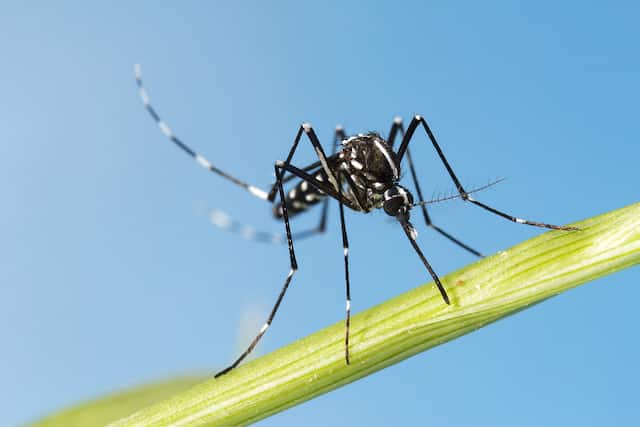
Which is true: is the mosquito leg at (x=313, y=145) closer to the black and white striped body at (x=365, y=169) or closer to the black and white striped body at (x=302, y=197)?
the black and white striped body at (x=365, y=169)

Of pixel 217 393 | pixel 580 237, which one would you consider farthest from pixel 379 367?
pixel 580 237

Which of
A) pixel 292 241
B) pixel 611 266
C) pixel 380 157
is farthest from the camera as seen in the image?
pixel 380 157

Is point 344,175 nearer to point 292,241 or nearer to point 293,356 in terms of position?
point 292,241

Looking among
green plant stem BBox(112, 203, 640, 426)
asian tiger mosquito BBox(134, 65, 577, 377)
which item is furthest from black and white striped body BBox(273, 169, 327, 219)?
green plant stem BBox(112, 203, 640, 426)

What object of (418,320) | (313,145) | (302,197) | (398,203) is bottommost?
(418,320)

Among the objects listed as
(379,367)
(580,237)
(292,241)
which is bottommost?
(379,367)

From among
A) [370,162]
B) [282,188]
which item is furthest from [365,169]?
[282,188]

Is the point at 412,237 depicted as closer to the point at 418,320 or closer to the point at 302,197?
the point at 418,320

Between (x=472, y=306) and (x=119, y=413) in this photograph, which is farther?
(x=119, y=413)
